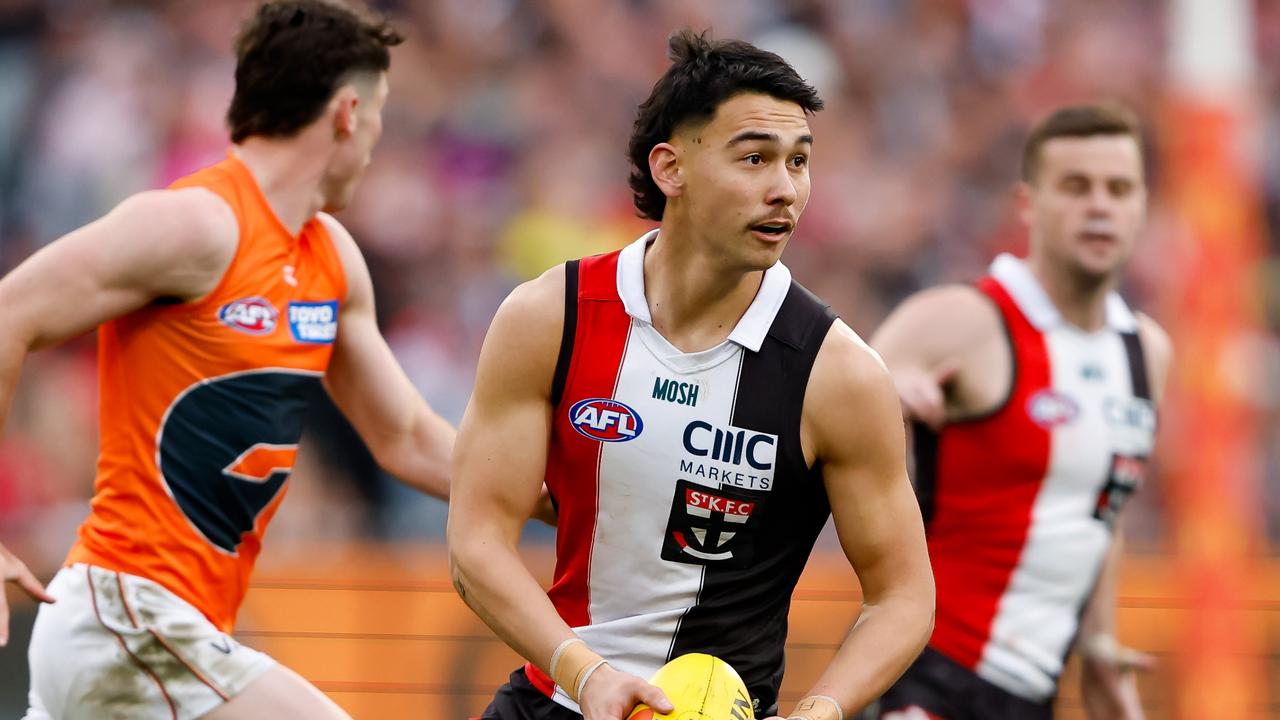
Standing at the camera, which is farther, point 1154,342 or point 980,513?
point 1154,342

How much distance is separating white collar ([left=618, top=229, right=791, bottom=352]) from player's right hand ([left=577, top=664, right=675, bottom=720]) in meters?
0.82

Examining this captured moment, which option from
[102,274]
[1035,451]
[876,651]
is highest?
[102,274]

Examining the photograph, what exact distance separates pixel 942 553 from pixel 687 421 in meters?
2.04

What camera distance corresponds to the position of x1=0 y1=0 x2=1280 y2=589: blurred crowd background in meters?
9.95

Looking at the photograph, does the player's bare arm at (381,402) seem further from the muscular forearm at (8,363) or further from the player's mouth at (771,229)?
the player's mouth at (771,229)

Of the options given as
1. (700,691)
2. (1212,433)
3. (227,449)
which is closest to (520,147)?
(1212,433)

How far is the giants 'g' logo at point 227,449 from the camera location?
4871 millimetres

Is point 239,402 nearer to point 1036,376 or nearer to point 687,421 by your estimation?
point 687,421

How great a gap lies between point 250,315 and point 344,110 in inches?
27.7

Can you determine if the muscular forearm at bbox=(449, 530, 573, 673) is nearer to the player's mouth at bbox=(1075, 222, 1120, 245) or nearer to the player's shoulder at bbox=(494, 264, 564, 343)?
the player's shoulder at bbox=(494, 264, 564, 343)

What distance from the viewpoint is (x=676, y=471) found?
4.14 metres

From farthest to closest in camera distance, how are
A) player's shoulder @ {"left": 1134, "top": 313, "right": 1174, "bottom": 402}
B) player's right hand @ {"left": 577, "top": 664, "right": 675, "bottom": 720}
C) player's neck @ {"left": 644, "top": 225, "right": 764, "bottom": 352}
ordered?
player's shoulder @ {"left": 1134, "top": 313, "right": 1174, "bottom": 402}, player's neck @ {"left": 644, "top": 225, "right": 764, "bottom": 352}, player's right hand @ {"left": 577, "top": 664, "right": 675, "bottom": 720}

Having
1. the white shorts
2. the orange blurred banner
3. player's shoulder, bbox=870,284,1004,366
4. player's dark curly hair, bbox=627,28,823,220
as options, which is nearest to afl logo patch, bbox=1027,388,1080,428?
player's shoulder, bbox=870,284,1004,366

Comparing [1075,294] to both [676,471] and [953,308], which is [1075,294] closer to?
[953,308]
